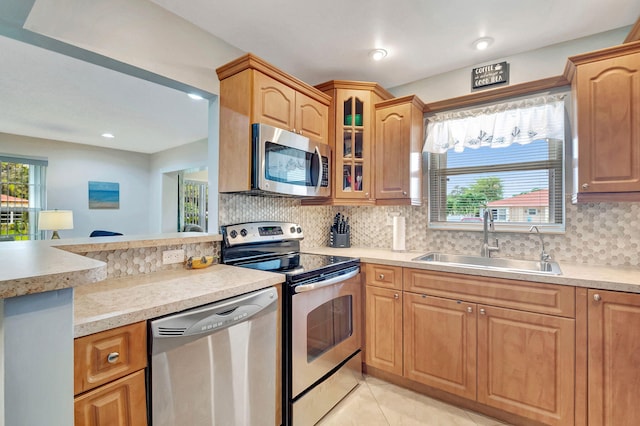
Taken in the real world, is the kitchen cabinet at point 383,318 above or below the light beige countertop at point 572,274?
below

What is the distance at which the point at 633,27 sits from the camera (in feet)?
5.98

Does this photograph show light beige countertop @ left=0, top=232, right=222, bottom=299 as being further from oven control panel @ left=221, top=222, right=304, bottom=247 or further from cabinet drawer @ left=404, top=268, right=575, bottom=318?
cabinet drawer @ left=404, top=268, right=575, bottom=318

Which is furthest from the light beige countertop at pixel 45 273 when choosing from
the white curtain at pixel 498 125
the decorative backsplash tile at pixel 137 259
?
the white curtain at pixel 498 125

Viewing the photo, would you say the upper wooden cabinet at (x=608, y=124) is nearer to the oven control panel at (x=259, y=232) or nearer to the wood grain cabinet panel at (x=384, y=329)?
the wood grain cabinet panel at (x=384, y=329)

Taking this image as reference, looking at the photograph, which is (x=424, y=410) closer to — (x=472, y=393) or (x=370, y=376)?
(x=472, y=393)

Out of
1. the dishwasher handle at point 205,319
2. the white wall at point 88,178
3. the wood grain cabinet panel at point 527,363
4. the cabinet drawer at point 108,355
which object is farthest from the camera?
the white wall at point 88,178

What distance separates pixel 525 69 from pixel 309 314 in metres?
2.39

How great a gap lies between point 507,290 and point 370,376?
123 cm

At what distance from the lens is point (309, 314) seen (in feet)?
5.95

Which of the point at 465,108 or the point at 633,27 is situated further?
the point at 465,108

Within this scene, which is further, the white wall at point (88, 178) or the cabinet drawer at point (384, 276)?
the white wall at point (88, 178)

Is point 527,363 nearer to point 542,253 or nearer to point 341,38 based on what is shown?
point 542,253

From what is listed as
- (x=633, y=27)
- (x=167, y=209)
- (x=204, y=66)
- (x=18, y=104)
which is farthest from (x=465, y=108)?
(x=167, y=209)

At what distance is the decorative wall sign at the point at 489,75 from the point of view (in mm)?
2367
